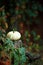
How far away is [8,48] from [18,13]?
194 centimetres

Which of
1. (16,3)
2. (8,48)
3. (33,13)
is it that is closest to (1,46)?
(8,48)

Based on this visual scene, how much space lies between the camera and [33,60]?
3828mm

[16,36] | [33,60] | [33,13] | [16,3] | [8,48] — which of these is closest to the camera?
[8,48]

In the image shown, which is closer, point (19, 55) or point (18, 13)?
point (19, 55)

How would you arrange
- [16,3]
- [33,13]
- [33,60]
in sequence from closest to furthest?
1. [33,60]
2. [16,3]
3. [33,13]

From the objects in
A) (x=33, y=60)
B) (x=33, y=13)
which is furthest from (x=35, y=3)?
(x=33, y=60)

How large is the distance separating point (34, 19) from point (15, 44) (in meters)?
2.34

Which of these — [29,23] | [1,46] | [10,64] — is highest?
[29,23]

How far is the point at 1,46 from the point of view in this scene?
11.1 feet

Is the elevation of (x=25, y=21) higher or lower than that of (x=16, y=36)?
higher

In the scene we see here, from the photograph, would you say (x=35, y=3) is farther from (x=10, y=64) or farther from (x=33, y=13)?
(x=10, y=64)

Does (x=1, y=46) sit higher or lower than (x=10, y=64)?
higher

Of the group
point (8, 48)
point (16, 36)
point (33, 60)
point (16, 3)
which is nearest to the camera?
point (8, 48)

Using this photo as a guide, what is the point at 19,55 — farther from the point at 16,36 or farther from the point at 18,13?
the point at 18,13
